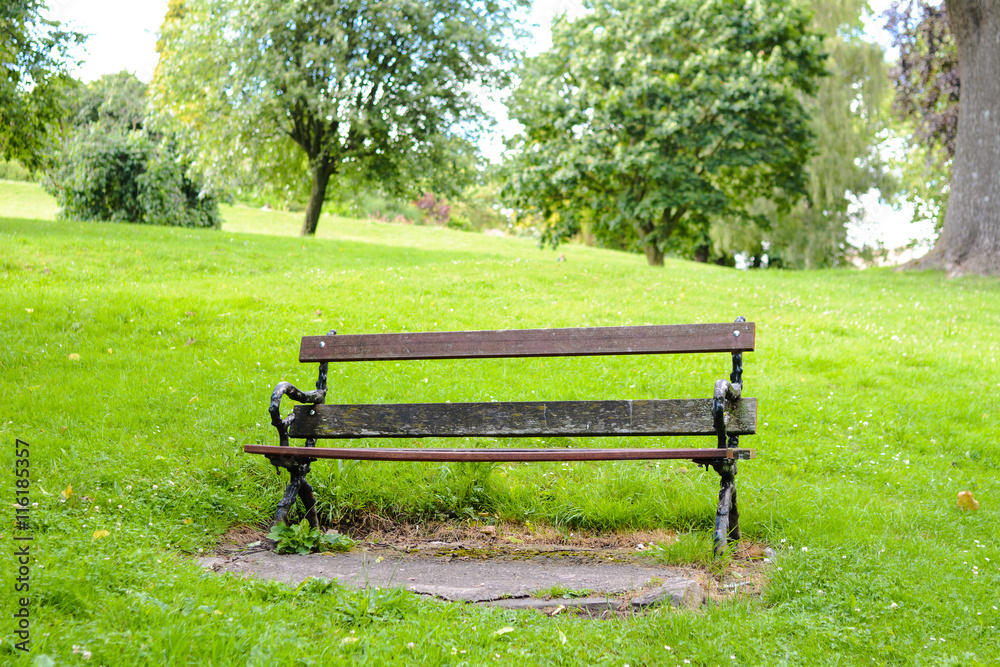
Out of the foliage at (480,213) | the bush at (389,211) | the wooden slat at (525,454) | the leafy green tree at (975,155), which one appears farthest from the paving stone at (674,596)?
the foliage at (480,213)

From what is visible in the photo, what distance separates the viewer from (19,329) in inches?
282

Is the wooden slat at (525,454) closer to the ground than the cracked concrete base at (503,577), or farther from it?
farther from it

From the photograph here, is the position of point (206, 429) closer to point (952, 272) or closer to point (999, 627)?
point (999, 627)

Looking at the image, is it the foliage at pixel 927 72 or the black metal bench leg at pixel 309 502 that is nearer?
the black metal bench leg at pixel 309 502

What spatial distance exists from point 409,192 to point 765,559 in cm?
1815

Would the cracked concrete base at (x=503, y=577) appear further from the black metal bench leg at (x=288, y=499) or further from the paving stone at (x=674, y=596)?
the black metal bench leg at (x=288, y=499)

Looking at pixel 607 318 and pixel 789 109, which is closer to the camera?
pixel 607 318

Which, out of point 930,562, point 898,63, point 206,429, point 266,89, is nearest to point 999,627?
point 930,562

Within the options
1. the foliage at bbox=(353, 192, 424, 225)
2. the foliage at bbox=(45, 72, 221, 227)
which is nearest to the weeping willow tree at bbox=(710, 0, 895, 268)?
the foliage at bbox=(45, 72, 221, 227)

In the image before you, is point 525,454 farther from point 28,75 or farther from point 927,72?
point 927,72

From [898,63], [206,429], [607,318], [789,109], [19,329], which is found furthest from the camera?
[898,63]

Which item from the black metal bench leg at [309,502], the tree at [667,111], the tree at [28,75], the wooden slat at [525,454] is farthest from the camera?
the tree at [667,111]

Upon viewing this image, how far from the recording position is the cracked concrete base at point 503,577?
336 cm

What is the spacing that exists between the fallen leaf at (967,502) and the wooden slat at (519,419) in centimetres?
158
